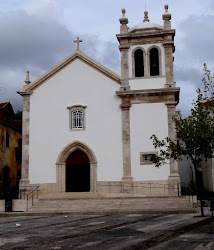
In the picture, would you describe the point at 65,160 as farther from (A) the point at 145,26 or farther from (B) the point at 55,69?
(A) the point at 145,26

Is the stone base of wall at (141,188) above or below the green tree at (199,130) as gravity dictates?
below

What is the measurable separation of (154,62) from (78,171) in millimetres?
9445

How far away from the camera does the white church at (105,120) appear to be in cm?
2411

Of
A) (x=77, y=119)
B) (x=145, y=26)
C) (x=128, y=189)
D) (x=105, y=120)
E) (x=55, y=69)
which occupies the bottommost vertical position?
(x=128, y=189)

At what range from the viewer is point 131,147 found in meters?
24.3

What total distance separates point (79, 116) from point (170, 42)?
8.21m

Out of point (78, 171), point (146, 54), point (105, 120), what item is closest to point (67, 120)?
point (105, 120)

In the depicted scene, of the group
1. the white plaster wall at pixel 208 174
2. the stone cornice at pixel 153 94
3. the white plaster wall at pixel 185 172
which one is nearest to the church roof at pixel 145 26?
the stone cornice at pixel 153 94

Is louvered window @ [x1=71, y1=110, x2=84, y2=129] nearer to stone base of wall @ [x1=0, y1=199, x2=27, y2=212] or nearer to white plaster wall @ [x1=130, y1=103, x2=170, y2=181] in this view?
white plaster wall @ [x1=130, y1=103, x2=170, y2=181]

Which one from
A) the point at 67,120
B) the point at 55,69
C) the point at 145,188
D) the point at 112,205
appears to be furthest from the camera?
the point at 55,69

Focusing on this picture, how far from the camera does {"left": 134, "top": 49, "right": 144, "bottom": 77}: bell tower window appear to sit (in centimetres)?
2589

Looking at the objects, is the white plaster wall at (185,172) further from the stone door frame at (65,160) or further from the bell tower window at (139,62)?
the stone door frame at (65,160)

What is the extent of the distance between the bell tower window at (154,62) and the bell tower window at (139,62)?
0.64m

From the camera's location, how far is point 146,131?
80.2ft
